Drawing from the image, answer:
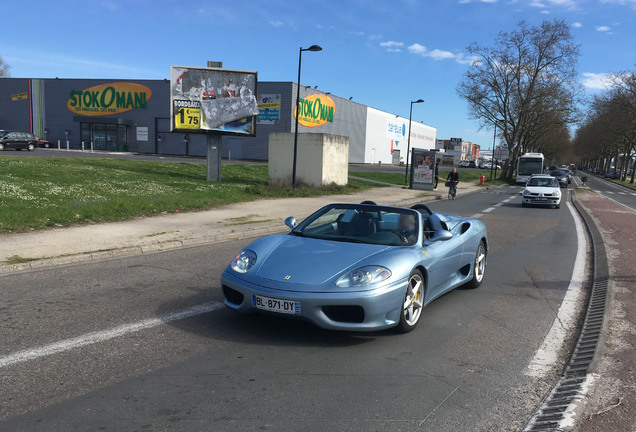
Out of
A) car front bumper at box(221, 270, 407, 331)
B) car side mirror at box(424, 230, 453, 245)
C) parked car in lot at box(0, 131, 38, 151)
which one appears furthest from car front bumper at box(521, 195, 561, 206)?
parked car in lot at box(0, 131, 38, 151)

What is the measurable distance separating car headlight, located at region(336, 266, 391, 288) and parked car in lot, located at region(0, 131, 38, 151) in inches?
1612

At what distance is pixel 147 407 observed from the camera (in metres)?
3.27

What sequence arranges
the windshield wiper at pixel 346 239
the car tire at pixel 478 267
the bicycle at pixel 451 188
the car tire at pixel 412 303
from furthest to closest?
the bicycle at pixel 451 188 → the car tire at pixel 478 267 → the windshield wiper at pixel 346 239 → the car tire at pixel 412 303

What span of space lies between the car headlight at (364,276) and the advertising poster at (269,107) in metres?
51.0

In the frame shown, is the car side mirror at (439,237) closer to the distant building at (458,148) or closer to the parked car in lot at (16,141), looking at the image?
the parked car in lot at (16,141)

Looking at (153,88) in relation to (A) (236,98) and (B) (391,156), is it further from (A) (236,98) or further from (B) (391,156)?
(B) (391,156)

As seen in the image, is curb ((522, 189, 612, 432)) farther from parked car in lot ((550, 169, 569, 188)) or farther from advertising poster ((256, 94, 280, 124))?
advertising poster ((256, 94, 280, 124))

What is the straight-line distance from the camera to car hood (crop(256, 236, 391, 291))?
14.6 feet

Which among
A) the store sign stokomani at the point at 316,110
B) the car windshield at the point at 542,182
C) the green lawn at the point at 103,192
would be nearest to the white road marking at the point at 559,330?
the green lawn at the point at 103,192

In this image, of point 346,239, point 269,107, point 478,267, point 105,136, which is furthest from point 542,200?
point 105,136

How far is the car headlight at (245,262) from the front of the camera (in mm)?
4848

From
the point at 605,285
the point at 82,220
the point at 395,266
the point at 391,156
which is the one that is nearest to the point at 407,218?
the point at 395,266

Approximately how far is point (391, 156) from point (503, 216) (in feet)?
224

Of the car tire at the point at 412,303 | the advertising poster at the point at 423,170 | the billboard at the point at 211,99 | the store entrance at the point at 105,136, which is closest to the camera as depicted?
the car tire at the point at 412,303
